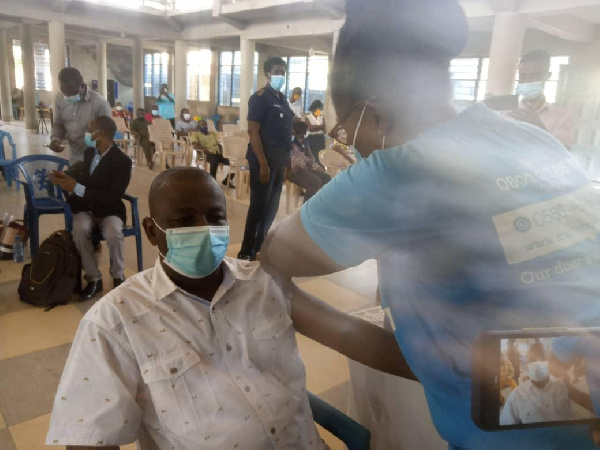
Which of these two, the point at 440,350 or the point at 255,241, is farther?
the point at 255,241

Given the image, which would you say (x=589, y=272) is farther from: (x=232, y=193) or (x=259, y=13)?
(x=259, y=13)

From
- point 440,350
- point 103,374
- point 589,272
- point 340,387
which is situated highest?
point 589,272

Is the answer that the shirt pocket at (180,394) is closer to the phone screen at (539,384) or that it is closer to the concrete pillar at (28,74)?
the phone screen at (539,384)

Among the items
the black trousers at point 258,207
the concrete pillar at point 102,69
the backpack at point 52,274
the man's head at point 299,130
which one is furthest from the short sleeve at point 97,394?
the concrete pillar at point 102,69

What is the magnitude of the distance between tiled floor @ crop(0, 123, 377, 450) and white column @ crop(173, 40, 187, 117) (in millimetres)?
11632

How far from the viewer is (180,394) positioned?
1050mm

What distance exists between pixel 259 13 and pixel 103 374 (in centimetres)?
1151

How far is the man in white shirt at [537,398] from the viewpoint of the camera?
0.62m

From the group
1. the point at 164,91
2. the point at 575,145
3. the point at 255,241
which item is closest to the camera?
the point at 255,241

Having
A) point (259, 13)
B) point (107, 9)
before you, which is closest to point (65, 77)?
point (259, 13)

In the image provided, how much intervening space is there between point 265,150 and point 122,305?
2914 mm

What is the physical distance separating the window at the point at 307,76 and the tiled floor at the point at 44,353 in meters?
12.4

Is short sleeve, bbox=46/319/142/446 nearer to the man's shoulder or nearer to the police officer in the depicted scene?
the man's shoulder

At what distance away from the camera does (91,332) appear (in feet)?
3.39
